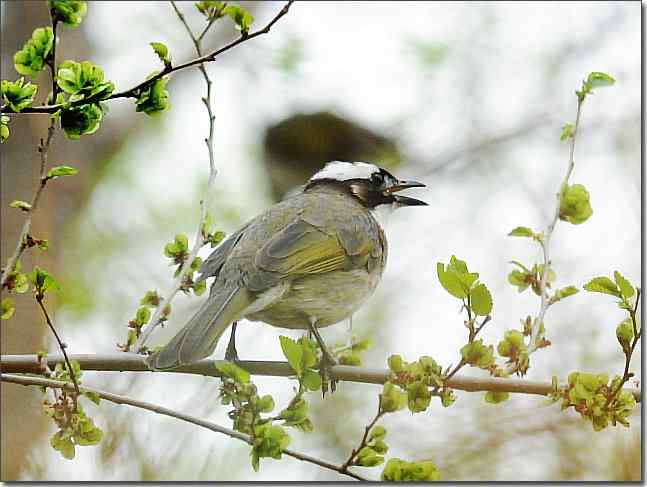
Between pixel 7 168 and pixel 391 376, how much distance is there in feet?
5.84

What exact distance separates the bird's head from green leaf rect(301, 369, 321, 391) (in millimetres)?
888

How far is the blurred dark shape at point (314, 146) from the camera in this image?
2777mm

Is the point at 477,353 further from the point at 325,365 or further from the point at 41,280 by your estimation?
the point at 41,280

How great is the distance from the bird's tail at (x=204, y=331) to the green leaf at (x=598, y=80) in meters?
0.68

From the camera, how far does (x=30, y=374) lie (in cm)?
132

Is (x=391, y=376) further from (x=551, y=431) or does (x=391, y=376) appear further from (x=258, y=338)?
(x=551, y=431)

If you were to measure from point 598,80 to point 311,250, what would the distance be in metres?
0.63

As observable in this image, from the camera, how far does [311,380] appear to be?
116 centimetres

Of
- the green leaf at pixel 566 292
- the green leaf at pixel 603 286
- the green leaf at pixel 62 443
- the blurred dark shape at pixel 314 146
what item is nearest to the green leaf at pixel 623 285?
the green leaf at pixel 603 286

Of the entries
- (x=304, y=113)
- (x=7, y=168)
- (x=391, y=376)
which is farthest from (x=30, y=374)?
(x=304, y=113)

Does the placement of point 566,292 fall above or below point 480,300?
above

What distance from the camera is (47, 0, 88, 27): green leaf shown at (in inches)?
37.9

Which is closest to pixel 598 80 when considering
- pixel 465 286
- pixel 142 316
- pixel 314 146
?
pixel 465 286

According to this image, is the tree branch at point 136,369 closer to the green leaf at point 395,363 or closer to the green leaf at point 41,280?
the green leaf at point 395,363
